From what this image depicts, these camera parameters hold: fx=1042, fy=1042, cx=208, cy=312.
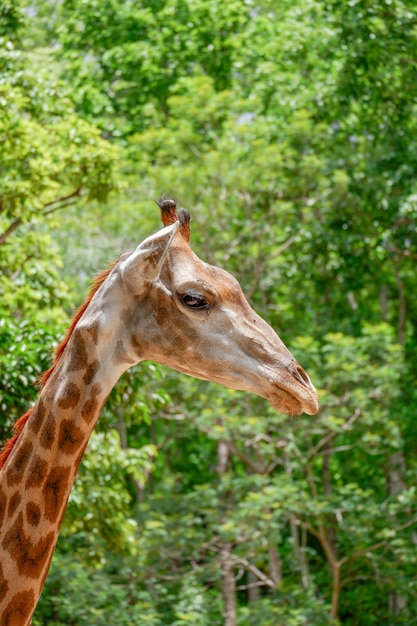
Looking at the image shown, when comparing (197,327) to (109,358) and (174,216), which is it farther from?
(174,216)

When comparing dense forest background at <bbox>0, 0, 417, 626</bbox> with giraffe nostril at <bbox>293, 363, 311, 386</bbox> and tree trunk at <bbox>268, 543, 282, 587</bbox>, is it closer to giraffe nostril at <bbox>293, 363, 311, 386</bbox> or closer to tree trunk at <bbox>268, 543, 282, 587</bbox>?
tree trunk at <bbox>268, 543, 282, 587</bbox>

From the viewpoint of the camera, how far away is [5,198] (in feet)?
22.1

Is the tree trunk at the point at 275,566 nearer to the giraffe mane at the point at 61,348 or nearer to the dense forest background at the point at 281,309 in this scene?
the dense forest background at the point at 281,309

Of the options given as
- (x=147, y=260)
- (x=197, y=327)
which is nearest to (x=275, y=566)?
(x=197, y=327)

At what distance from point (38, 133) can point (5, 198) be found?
0.54 meters

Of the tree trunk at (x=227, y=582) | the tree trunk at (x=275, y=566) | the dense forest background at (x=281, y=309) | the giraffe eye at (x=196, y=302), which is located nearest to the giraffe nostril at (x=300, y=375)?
the giraffe eye at (x=196, y=302)

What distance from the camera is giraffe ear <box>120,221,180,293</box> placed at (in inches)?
96.6

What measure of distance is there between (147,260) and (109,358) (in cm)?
28

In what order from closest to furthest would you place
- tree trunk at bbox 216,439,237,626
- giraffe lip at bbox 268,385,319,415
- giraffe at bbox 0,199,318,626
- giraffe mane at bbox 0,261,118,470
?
1. giraffe lip at bbox 268,385,319,415
2. giraffe at bbox 0,199,318,626
3. giraffe mane at bbox 0,261,118,470
4. tree trunk at bbox 216,439,237,626

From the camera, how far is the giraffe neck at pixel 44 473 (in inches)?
100

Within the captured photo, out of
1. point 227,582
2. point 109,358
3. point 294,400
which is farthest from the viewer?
point 227,582

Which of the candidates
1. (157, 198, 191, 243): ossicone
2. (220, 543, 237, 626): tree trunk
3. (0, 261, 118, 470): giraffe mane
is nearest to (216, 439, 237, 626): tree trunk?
(220, 543, 237, 626): tree trunk

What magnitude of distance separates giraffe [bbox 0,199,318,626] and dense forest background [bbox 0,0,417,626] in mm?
4757

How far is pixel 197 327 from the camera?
2.55m
